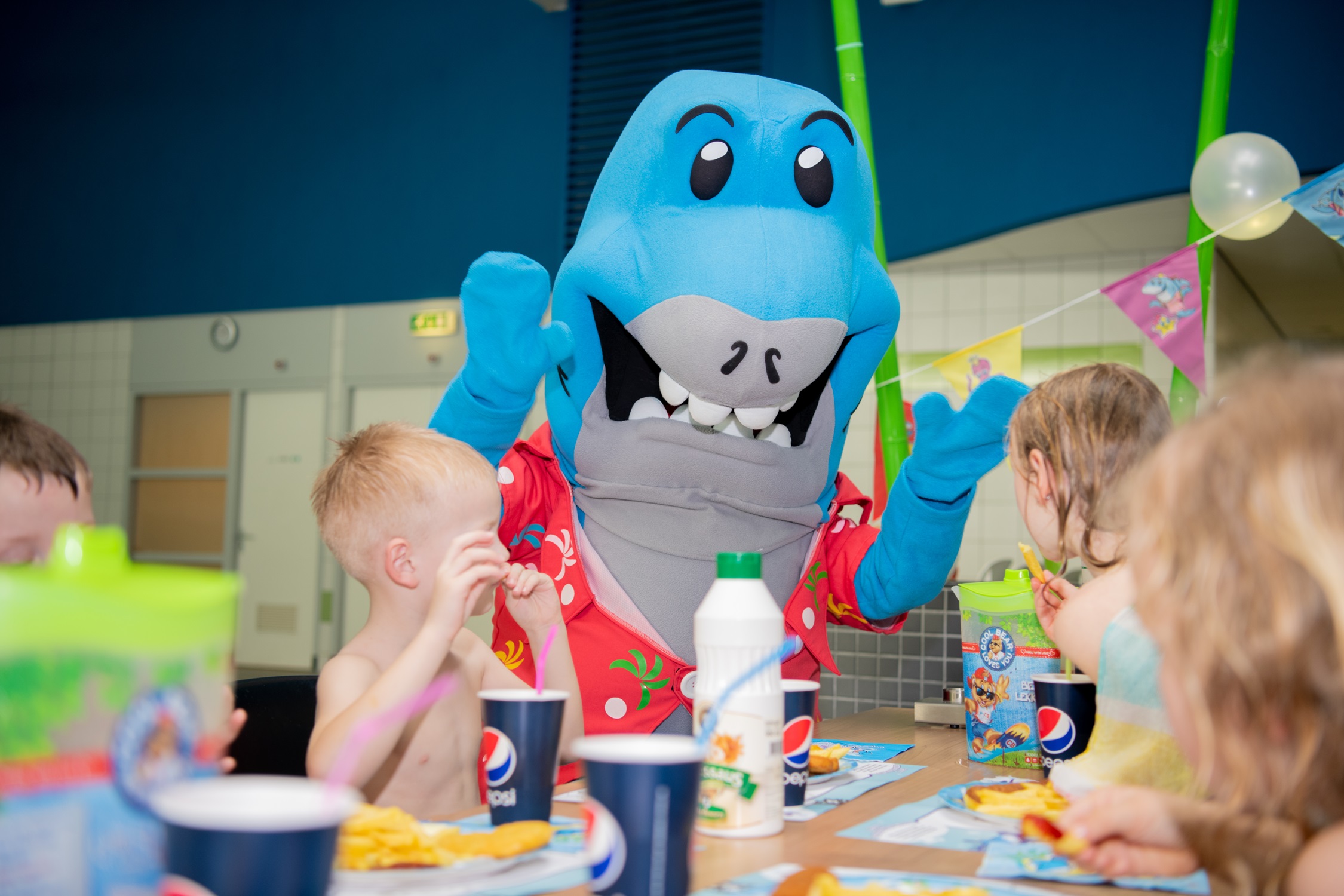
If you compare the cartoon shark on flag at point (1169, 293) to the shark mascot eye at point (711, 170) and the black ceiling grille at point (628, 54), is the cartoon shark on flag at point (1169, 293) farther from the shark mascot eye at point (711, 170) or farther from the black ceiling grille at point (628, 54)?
the black ceiling grille at point (628, 54)

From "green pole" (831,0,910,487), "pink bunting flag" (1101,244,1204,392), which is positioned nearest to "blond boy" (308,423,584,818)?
"green pole" (831,0,910,487)

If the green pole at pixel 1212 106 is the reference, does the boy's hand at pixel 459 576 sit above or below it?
below

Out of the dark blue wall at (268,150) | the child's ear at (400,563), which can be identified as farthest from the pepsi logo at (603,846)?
the dark blue wall at (268,150)

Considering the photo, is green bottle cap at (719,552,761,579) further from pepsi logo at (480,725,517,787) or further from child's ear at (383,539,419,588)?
child's ear at (383,539,419,588)

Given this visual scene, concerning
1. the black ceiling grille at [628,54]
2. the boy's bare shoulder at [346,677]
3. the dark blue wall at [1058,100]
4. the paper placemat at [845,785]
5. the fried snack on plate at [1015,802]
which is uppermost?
the black ceiling grille at [628,54]

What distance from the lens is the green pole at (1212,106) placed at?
2602 mm

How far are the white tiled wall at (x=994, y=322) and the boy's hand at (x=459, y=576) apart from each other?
11.5 ft

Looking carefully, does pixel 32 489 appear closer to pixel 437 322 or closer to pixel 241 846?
pixel 241 846

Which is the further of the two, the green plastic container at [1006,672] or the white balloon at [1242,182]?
the white balloon at [1242,182]

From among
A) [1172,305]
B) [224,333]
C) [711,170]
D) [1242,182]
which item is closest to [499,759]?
[711,170]

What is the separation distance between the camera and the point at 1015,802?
0.92 metres

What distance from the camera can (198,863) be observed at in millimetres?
467

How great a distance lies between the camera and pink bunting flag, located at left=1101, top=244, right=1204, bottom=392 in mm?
2393

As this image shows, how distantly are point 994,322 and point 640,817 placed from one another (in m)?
4.19
